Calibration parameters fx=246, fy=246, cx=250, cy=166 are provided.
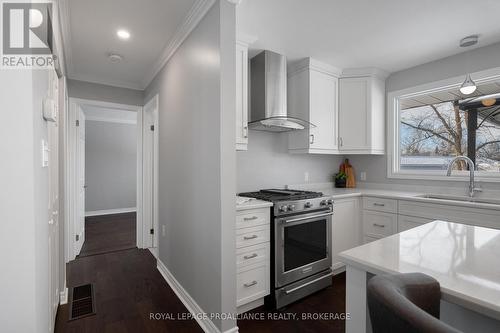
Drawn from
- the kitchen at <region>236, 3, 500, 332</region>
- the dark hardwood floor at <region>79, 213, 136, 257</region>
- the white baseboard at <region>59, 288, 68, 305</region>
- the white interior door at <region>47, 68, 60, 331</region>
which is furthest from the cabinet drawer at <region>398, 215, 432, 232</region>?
the dark hardwood floor at <region>79, 213, 136, 257</region>

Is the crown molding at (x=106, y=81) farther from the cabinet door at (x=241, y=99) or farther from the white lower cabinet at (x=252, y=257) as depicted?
the white lower cabinet at (x=252, y=257)

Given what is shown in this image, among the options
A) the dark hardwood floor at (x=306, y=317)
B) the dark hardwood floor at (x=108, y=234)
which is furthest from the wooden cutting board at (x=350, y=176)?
the dark hardwood floor at (x=108, y=234)

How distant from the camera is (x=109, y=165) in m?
6.27

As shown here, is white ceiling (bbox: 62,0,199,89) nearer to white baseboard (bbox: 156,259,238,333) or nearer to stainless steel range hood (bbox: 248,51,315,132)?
stainless steel range hood (bbox: 248,51,315,132)

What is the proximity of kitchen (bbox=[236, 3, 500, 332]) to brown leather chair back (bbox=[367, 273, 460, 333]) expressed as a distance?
138 centimetres

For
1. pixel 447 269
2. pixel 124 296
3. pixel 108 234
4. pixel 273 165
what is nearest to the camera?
pixel 447 269

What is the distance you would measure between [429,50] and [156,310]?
3.75 meters

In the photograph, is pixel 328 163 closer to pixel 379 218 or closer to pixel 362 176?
pixel 362 176

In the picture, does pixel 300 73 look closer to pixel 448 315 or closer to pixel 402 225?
pixel 402 225

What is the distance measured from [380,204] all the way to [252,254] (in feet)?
5.43

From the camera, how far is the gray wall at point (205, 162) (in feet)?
5.63

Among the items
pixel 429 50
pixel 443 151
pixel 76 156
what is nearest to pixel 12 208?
pixel 76 156

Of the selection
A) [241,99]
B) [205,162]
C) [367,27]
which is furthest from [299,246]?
[367,27]

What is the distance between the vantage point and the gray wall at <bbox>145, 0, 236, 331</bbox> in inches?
67.6
